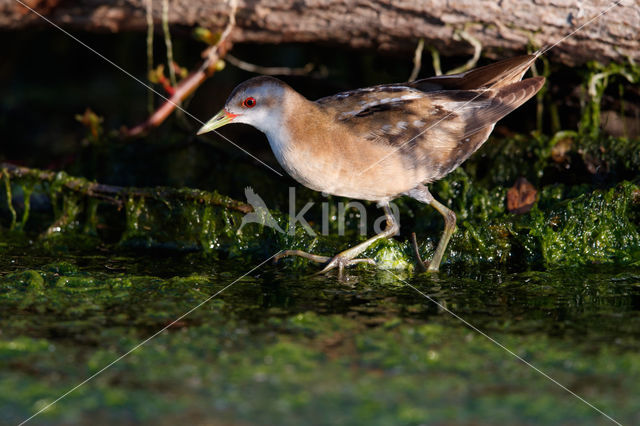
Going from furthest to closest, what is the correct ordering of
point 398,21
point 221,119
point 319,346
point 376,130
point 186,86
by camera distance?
point 186,86 < point 398,21 < point 221,119 < point 376,130 < point 319,346

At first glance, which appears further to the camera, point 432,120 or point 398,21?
point 398,21

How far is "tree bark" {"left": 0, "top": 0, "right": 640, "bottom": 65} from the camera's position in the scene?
4.96 m

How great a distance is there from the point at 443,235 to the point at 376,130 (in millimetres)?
807

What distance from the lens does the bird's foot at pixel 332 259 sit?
14.6ft

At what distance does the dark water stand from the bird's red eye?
3.41ft

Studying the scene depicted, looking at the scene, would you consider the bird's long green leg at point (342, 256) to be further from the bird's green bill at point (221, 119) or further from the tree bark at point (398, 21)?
the tree bark at point (398, 21)

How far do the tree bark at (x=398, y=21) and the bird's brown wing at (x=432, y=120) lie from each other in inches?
23.0

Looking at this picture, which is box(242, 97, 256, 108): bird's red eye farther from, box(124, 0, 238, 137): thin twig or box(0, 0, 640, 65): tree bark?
box(124, 0, 238, 137): thin twig

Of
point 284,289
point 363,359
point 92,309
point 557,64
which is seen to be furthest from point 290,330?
point 557,64

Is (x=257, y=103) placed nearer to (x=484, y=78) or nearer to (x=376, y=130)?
(x=376, y=130)

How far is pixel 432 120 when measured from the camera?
4.54m

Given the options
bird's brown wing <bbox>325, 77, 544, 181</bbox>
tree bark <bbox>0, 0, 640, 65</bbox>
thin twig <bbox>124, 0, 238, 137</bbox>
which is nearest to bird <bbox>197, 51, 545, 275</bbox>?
bird's brown wing <bbox>325, 77, 544, 181</bbox>

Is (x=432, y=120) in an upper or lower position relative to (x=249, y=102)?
lower

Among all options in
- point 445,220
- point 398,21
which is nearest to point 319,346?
point 445,220
